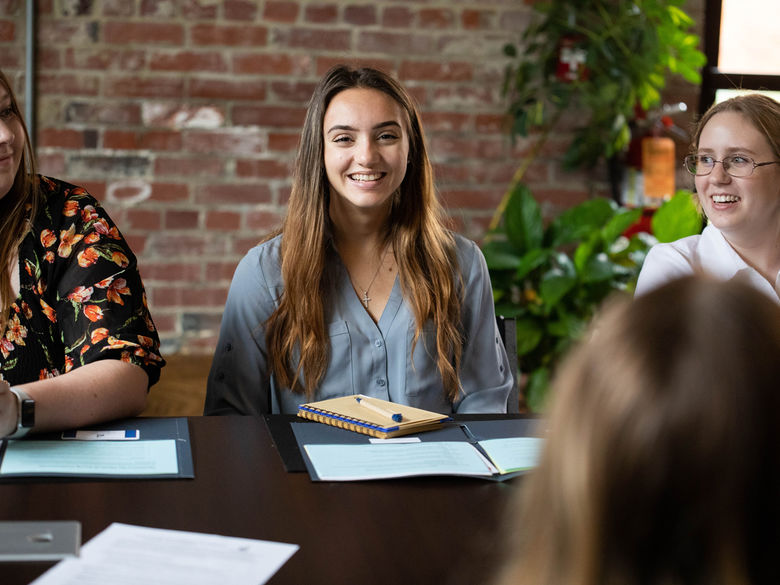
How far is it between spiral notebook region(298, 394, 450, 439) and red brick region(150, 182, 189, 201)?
1779 millimetres

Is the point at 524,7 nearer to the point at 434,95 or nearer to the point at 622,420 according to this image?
the point at 434,95

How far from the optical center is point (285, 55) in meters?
3.24

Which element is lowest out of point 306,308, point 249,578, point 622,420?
point 249,578

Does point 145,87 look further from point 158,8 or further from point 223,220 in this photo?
point 223,220

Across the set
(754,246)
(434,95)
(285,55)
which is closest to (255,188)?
(285,55)

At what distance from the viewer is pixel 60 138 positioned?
3.15 meters

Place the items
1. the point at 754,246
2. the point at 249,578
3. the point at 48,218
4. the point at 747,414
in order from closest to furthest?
→ 1. the point at 747,414
2. the point at 249,578
3. the point at 48,218
4. the point at 754,246

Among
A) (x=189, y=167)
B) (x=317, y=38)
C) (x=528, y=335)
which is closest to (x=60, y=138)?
(x=189, y=167)

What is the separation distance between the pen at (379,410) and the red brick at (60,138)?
1929 mm

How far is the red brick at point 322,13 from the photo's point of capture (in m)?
3.24

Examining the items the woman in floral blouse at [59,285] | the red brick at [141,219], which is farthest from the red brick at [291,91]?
the woman in floral blouse at [59,285]

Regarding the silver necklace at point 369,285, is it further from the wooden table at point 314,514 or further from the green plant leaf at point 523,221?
the green plant leaf at point 523,221

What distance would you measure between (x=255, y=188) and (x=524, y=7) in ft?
3.95

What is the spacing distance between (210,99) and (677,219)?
66.8 inches
